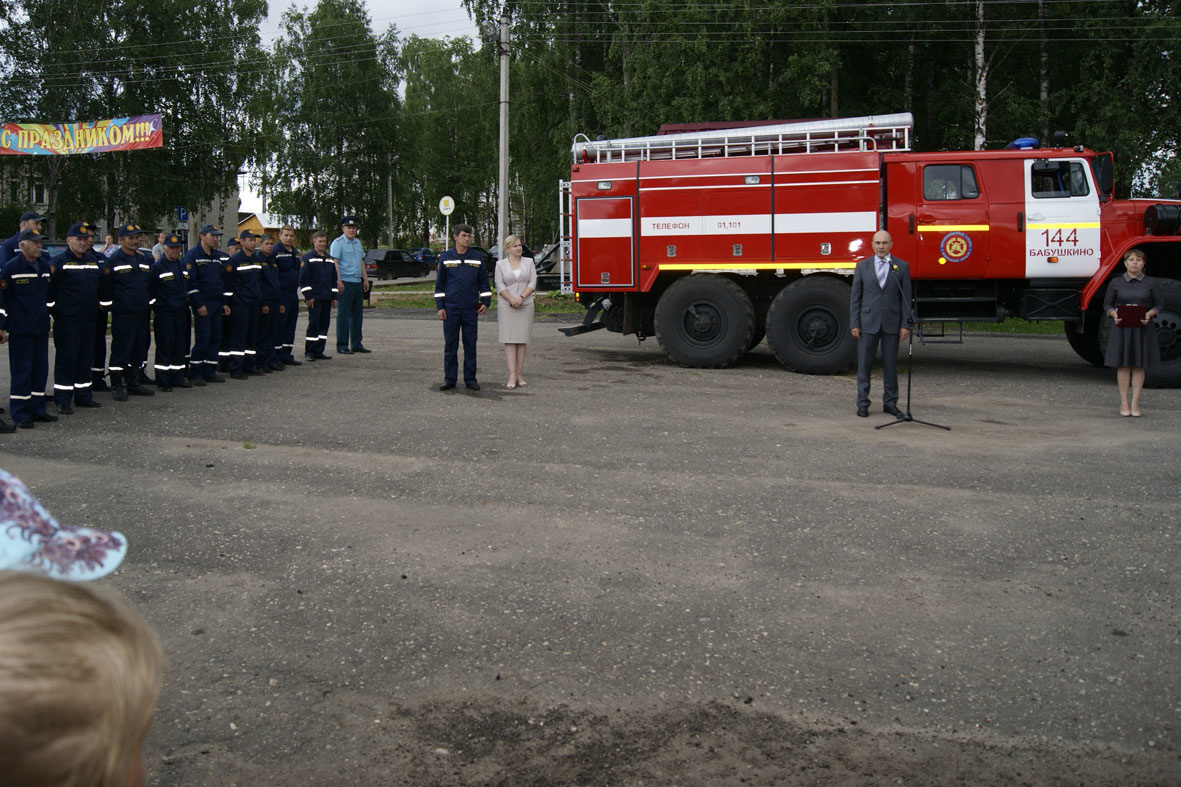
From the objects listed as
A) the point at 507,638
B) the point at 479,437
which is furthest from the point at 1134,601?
the point at 479,437

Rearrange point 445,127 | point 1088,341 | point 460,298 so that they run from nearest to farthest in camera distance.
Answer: point 460,298 → point 1088,341 → point 445,127

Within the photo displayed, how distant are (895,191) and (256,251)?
8499 mm

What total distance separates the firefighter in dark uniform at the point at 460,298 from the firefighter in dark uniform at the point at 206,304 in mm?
2874

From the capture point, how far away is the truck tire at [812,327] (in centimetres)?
1395

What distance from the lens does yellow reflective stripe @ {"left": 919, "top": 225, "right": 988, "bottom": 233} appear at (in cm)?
1354

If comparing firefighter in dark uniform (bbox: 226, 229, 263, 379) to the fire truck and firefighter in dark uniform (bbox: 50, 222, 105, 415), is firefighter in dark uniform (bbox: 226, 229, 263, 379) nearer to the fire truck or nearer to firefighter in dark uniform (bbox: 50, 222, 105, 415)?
firefighter in dark uniform (bbox: 50, 222, 105, 415)

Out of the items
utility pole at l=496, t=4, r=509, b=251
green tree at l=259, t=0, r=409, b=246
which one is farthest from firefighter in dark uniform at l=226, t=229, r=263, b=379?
green tree at l=259, t=0, r=409, b=246

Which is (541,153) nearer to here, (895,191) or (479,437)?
(895,191)

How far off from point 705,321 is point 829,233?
2032 millimetres

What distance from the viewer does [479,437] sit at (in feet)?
32.0

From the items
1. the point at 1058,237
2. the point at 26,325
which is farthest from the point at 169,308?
the point at 1058,237

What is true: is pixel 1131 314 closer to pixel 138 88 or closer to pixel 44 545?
pixel 44 545

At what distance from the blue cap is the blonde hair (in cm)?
6

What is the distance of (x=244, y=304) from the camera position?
13.8 meters
